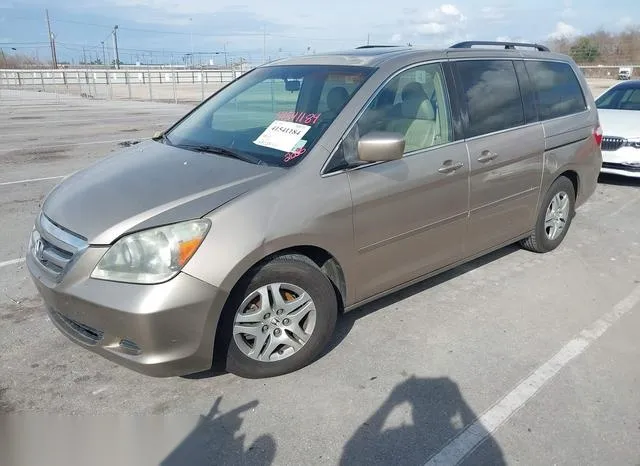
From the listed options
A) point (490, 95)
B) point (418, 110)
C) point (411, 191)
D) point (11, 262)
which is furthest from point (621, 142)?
point (11, 262)

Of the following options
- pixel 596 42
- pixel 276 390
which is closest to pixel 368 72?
pixel 276 390

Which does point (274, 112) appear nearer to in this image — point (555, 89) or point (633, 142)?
point (555, 89)

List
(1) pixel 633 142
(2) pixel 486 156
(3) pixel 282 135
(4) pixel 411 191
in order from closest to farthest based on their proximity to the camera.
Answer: (3) pixel 282 135 < (4) pixel 411 191 < (2) pixel 486 156 < (1) pixel 633 142

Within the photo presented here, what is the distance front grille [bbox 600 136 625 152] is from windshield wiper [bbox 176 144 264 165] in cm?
667

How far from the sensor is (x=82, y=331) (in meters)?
2.87

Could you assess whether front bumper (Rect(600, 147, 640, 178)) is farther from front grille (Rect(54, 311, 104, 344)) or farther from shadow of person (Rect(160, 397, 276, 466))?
front grille (Rect(54, 311, 104, 344))

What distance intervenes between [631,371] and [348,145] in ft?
7.26

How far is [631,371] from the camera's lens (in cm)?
326

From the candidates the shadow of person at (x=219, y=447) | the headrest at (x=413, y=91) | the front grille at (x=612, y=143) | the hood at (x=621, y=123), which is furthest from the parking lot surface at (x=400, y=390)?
the hood at (x=621, y=123)

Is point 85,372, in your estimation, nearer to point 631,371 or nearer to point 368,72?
point 368,72

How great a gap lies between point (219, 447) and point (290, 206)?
50.5 inches

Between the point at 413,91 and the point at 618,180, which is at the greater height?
the point at 413,91

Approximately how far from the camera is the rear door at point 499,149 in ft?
13.2

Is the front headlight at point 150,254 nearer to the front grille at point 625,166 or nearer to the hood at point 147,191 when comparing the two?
the hood at point 147,191
